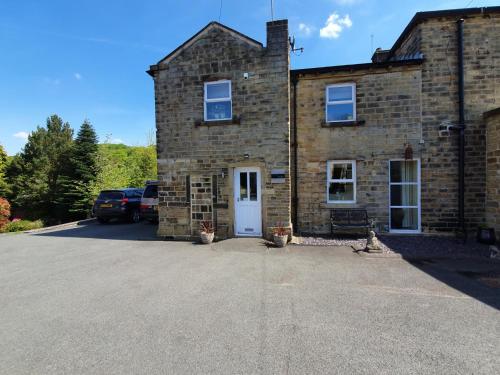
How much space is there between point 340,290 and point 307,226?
5.01 meters

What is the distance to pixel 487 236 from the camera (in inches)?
324

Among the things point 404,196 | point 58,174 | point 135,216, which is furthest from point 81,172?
point 404,196

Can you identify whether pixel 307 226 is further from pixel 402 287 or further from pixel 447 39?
pixel 447 39

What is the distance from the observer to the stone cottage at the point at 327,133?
9039 millimetres

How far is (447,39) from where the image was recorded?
9.14 m

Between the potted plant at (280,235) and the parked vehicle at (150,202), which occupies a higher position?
the parked vehicle at (150,202)

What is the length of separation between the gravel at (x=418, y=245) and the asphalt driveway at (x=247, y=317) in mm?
1077

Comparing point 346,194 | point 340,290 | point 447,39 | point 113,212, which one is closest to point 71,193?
point 113,212

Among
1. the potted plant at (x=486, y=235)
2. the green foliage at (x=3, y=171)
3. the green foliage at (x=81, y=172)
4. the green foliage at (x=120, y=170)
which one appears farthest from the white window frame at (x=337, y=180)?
the green foliage at (x=3, y=171)

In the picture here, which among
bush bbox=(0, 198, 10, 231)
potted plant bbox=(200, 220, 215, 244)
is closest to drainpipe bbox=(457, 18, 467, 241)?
potted plant bbox=(200, 220, 215, 244)

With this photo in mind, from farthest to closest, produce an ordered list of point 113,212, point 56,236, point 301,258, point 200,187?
point 113,212 → point 56,236 → point 200,187 → point 301,258

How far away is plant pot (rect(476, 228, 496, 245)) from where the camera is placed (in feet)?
26.9

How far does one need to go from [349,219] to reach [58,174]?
27.6m

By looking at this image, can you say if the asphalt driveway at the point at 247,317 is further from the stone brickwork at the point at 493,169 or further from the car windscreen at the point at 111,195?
the car windscreen at the point at 111,195
